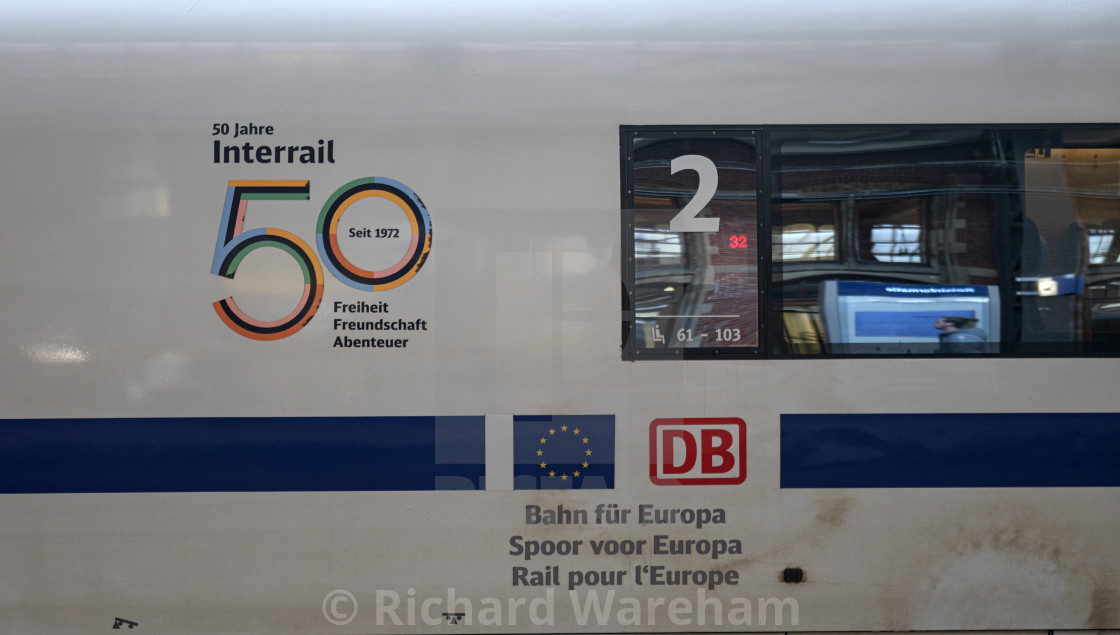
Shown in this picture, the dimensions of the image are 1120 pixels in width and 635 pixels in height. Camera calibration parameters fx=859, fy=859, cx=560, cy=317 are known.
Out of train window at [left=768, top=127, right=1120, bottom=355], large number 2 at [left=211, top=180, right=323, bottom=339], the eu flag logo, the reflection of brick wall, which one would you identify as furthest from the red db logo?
large number 2 at [left=211, top=180, right=323, bottom=339]

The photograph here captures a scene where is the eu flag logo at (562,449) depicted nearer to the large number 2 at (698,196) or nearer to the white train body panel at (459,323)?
the white train body panel at (459,323)

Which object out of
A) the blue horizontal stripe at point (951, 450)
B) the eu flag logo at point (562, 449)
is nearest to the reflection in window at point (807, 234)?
the blue horizontal stripe at point (951, 450)

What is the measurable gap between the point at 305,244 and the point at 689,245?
1.46 m

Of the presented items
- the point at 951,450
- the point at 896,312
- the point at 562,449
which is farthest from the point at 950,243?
the point at 562,449

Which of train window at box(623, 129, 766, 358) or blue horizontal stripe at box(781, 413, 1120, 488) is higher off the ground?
train window at box(623, 129, 766, 358)

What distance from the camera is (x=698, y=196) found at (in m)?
3.29

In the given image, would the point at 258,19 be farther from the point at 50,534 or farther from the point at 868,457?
the point at 868,457

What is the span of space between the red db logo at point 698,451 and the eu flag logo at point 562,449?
0.18m

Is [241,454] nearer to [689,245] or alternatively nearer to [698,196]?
[689,245]

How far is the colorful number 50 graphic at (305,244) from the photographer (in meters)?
3.27

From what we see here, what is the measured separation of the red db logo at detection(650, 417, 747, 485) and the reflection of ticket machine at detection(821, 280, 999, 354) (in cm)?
54

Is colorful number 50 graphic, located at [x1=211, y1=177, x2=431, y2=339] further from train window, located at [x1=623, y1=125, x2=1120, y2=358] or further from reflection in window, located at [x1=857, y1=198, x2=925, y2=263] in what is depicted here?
reflection in window, located at [x1=857, y1=198, x2=925, y2=263]

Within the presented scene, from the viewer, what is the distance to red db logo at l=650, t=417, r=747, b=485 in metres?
3.30

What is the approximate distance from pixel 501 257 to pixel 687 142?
84cm
